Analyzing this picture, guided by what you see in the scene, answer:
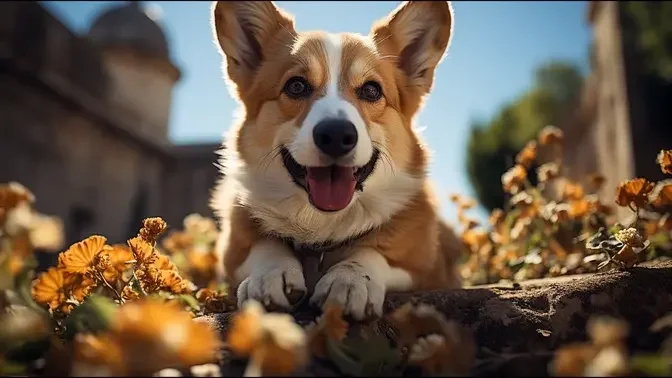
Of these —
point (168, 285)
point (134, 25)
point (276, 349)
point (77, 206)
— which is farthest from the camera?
point (134, 25)

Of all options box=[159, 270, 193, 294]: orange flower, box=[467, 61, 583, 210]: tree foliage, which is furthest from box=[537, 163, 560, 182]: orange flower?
box=[467, 61, 583, 210]: tree foliage

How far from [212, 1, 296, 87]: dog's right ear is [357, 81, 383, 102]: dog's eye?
1.78 ft

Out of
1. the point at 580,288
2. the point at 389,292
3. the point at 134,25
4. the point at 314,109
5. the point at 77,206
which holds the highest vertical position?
the point at 134,25

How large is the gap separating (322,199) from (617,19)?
6610 mm

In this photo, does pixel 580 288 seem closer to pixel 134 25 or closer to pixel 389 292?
pixel 389 292

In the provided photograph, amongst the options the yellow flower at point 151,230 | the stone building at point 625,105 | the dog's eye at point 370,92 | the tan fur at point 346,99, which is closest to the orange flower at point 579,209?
the tan fur at point 346,99

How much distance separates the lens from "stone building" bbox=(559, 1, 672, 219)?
635 cm

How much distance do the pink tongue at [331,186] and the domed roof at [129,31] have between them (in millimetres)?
12651

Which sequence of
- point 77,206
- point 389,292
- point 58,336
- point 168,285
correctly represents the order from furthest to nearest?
point 77,206, point 389,292, point 168,285, point 58,336

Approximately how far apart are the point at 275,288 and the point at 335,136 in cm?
62

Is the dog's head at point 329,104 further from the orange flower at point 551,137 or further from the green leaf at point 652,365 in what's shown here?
the green leaf at point 652,365

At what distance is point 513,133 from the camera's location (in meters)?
26.5

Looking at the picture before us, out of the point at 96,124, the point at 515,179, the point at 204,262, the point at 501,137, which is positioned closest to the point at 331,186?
the point at 204,262

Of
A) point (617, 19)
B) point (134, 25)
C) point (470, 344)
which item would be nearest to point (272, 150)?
point (470, 344)
